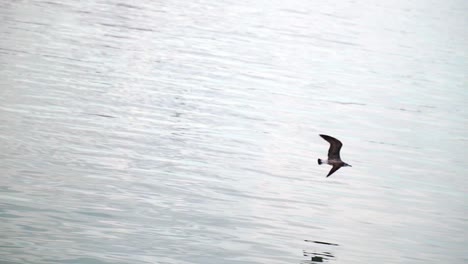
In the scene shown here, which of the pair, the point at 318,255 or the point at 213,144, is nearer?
the point at 318,255

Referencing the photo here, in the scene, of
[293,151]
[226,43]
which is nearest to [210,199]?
[293,151]

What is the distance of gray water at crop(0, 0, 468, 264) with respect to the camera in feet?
56.3

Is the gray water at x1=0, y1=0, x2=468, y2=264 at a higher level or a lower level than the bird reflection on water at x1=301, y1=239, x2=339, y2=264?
higher

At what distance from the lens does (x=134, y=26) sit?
1588 inches

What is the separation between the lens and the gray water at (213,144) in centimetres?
1717

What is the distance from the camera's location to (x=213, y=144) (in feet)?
77.3

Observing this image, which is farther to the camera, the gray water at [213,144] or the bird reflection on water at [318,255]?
the gray water at [213,144]

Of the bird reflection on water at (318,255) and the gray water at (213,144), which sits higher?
the gray water at (213,144)

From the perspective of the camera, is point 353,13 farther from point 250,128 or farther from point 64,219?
point 64,219

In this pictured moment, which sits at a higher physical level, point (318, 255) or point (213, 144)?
point (213, 144)

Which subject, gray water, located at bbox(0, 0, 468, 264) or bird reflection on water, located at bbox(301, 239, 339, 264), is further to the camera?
gray water, located at bbox(0, 0, 468, 264)

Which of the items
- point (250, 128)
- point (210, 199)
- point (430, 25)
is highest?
point (430, 25)

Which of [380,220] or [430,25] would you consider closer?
[380,220]

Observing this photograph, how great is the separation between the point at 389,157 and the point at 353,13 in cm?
3594
